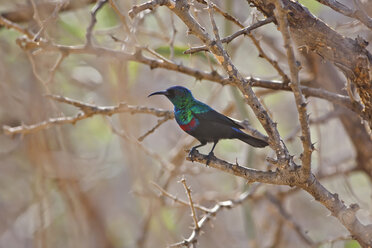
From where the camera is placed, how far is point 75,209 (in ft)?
18.8

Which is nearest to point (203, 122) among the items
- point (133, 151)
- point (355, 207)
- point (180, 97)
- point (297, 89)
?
point (180, 97)

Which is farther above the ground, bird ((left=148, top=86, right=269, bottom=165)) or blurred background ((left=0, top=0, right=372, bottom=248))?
blurred background ((left=0, top=0, right=372, bottom=248))

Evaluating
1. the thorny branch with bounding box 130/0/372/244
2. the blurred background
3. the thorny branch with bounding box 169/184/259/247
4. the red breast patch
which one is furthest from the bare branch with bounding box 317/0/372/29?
the thorny branch with bounding box 169/184/259/247

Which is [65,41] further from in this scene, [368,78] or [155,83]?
[368,78]

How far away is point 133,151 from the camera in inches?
195

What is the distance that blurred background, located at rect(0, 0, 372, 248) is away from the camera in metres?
5.05

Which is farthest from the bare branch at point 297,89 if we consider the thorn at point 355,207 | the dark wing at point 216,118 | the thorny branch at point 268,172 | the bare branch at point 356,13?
the dark wing at point 216,118

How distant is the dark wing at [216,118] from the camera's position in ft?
12.2

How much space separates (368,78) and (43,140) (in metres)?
3.93

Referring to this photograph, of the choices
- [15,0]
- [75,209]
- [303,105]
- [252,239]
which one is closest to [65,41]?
[15,0]

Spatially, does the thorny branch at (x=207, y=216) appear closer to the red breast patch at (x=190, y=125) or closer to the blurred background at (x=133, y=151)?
the blurred background at (x=133, y=151)

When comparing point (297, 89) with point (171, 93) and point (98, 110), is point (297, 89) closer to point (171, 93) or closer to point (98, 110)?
point (171, 93)

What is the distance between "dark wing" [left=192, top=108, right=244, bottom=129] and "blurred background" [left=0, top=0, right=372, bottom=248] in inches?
16.0

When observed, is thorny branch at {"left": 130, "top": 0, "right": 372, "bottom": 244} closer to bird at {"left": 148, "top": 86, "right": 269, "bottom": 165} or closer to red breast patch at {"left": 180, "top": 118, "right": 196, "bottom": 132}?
bird at {"left": 148, "top": 86, "right": 269, "bottom": 165}
